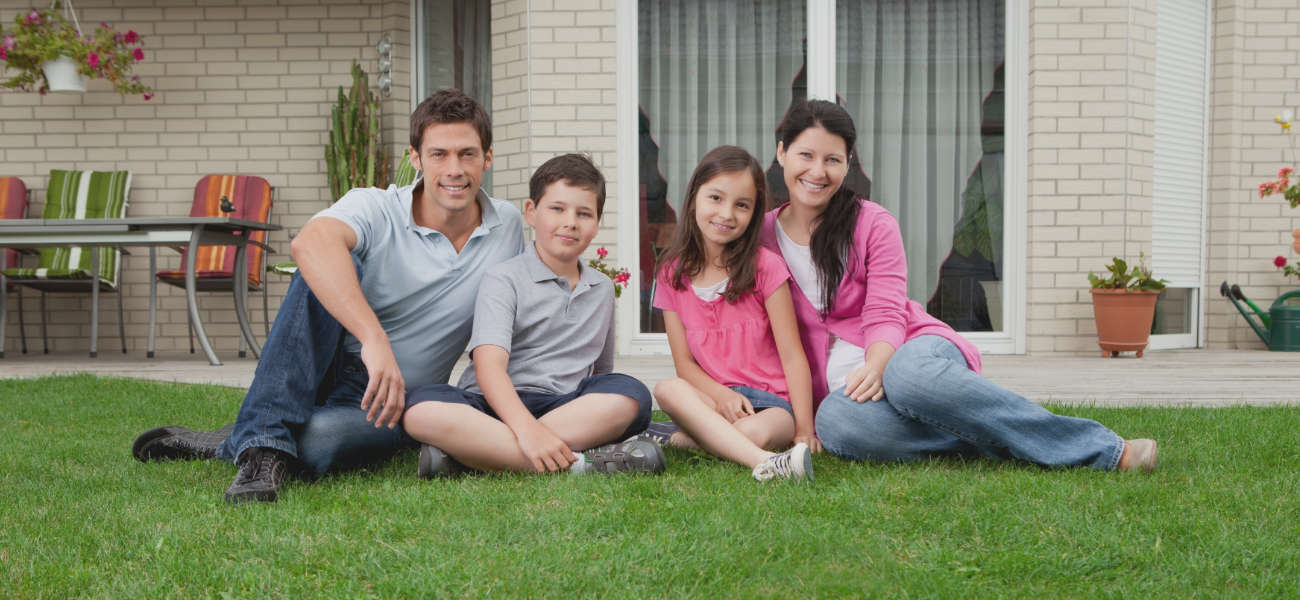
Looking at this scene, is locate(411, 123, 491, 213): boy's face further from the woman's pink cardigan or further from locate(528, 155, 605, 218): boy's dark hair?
the woman's pink cardigan

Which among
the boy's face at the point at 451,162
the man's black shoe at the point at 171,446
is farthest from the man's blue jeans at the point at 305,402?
the boy's face at the point at 451,162

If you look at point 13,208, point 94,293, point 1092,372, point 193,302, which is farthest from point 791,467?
point 13,208

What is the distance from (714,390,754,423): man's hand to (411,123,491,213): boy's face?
0.78 metres

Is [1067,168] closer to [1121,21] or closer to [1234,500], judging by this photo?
[1121,21]

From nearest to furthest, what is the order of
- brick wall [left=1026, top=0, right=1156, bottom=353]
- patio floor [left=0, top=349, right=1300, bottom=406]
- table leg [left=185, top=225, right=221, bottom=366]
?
patio floor [left=0, top=349, right=1300, bottom=406], table leg [left=185, top=225, right=221, bottom=366], brick wall [left=1026, top=0, right=1156, bottom=353]

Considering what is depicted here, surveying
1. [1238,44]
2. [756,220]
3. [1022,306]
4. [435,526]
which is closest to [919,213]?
[1022,306]

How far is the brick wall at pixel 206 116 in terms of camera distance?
6.46 m

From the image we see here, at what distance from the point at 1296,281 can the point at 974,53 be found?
276 cm

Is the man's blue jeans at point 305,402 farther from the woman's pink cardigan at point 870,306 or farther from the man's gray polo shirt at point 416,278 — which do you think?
the woman's pink cardigan at point 870,306

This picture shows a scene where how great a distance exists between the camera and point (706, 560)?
147 cm

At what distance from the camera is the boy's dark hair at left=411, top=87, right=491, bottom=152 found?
2.27m

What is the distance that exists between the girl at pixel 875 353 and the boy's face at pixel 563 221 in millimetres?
497

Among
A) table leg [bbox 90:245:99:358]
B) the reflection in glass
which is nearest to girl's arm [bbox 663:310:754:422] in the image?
the reflection in glass

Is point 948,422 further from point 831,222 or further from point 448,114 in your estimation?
point 448,114
